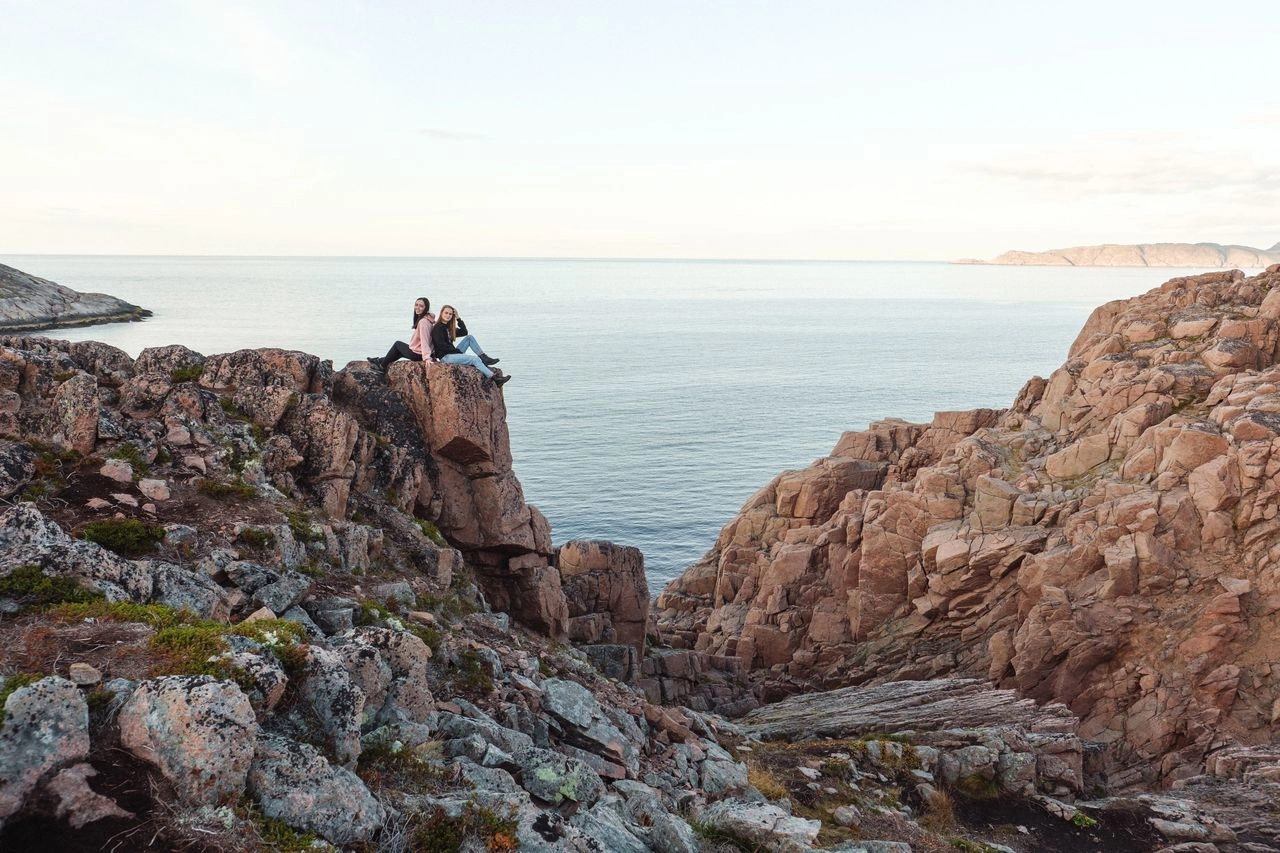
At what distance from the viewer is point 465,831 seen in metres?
11.0

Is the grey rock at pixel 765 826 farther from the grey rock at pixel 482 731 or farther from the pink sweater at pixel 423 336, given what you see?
the pink sweater at pixel 423 336

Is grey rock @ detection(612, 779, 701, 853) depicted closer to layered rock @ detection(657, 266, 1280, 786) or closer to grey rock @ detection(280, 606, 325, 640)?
grey rock @ detection(280, 606, 325, 640)

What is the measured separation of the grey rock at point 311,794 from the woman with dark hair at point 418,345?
19724mm

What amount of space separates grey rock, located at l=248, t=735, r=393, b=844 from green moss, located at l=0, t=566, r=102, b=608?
4.73m

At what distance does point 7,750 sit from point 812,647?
40.3 meters

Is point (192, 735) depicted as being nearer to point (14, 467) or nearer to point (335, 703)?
point (335, 703)

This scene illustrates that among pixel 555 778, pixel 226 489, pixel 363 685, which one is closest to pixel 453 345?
pixel 226 489

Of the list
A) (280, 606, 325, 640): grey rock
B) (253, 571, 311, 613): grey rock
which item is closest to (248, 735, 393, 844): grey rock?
(280, 606, 325, 640): grey rock

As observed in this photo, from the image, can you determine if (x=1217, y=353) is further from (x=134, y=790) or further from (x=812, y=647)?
(x=134, y=790)

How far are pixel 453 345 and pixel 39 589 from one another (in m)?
17.9

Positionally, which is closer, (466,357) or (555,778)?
(555,778)

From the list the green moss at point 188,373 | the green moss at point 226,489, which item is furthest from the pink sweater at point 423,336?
the green moss at point 226,489

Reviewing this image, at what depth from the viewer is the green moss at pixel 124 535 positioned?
16.6 meters

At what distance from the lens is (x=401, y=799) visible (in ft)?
37.4
